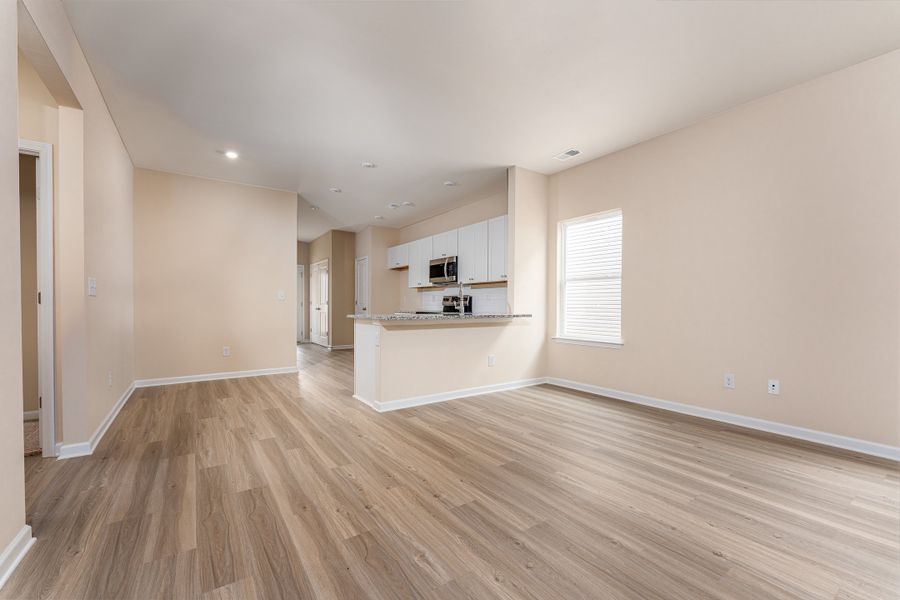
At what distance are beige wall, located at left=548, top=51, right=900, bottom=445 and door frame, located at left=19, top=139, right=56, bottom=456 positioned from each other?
468cm

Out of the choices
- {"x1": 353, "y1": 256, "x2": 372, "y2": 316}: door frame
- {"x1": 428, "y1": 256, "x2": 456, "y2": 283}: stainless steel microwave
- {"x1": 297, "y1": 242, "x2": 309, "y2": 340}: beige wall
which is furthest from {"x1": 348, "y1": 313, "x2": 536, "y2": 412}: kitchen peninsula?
{"x1": 297, "y1": 242, "x2": 309, "y2": 340}: beige wall

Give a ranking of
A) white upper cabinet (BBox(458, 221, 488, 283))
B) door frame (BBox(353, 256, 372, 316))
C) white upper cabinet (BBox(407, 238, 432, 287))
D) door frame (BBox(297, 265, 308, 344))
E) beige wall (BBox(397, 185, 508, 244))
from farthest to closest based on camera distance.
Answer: door frame (BBox(297, 265, 308, 344)), door frame (BBox(353, 256, 372, 316)), white upper cabinet (BBox(407, 238, 432, 287)), beige wall (BBox(397, 185, 508, 244)), white upper cabinet (BBox(458, 221, 488, 283))

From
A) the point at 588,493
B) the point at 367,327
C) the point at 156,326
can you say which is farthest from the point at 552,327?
the point at 156,326

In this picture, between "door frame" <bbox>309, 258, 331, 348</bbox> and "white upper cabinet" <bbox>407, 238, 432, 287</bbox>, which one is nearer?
"white upper cabinet" <bbox>407, 238, 432, 287</bbox>

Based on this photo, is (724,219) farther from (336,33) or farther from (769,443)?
(336,33)

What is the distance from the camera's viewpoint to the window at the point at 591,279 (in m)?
4.12

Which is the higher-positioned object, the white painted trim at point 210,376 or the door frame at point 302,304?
the door frame at point 302,304

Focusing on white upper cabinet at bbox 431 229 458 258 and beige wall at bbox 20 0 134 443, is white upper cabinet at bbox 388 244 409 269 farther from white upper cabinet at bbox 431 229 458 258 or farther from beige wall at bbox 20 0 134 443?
beige wall at bbox 20 0 134 443

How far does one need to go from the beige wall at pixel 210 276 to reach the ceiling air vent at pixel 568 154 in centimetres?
373

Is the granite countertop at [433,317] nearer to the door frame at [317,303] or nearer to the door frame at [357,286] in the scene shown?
the door frame at [357,286]

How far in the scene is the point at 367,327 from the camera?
3.85 m

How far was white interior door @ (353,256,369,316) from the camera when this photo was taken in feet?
26.0

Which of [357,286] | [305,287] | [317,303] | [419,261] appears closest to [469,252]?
[419,261]

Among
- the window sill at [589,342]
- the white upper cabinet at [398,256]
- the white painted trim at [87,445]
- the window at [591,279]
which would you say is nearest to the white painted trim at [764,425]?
the window sill at [589,342]
